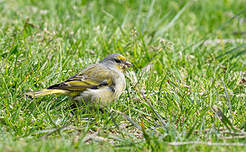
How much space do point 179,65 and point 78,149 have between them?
2874 millimetres

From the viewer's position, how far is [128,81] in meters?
5.01

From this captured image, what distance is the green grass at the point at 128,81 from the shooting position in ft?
11.6

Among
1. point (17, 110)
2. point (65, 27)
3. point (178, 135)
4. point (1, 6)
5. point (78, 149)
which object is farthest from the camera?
→ point (1, 6)

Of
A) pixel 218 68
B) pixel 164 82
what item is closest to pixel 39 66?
pixel 164 82

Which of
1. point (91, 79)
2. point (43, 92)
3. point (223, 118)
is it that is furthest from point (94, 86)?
point (223, 118)

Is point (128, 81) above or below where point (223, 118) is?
above

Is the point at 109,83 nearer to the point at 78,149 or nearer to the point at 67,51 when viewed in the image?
the point at 67,51

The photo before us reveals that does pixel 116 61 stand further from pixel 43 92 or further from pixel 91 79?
pixel 43 92

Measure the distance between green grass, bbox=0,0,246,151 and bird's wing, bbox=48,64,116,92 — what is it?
228mm

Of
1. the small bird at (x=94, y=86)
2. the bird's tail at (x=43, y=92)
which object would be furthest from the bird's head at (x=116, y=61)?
the bird's tail at (x=43, y=92)

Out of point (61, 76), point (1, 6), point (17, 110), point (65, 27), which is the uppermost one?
point (1, 6)

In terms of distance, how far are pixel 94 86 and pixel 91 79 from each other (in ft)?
0.32

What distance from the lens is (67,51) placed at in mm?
5504

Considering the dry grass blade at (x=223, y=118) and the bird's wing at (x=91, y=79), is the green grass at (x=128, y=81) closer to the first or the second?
the dry grass blade at (x=223, y=118)
